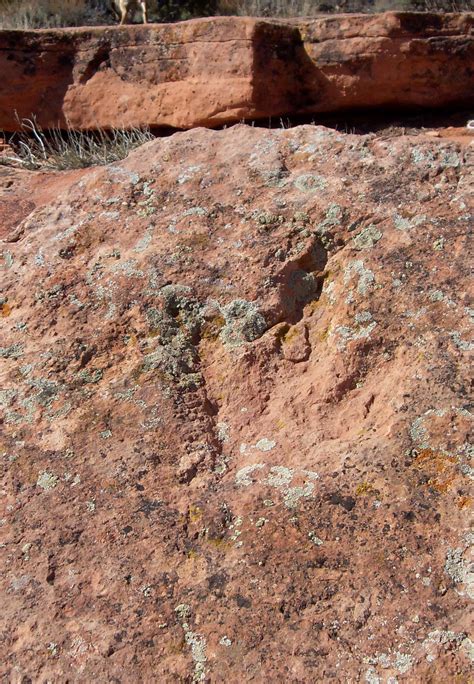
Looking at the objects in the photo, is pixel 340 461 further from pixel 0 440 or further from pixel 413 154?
pixel 413 154

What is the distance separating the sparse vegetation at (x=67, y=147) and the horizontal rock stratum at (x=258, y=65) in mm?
128

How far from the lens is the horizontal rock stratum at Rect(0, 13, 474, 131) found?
386 cm

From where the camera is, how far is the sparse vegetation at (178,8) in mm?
8422

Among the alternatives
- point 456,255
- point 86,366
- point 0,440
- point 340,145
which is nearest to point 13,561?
point 0,440

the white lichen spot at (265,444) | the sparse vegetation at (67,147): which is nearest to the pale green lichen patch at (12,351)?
the white lichen spot at (265,444)

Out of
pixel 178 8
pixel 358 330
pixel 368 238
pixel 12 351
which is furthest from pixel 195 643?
pixel 178 8

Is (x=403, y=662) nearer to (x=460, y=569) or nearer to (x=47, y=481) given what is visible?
(x=460, y=569)

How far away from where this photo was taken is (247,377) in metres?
1.74

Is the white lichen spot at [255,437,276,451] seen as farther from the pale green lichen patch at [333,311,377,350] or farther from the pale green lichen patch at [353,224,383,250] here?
the pale green lichen patch at [353,224,383,250]

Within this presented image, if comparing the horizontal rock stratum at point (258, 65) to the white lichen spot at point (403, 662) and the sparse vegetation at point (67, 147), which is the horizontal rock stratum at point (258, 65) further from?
the white lichen spot at point (403, 662)

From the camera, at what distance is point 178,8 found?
9242 mm

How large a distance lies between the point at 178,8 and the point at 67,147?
245 inches

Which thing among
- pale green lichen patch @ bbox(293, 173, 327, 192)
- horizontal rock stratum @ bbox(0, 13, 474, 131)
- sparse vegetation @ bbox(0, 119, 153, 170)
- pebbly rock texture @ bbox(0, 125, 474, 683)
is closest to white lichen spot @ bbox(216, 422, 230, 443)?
pebbly rock texture @ bbox(0, 125, 474, 683)

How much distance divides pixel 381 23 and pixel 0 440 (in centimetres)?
318
